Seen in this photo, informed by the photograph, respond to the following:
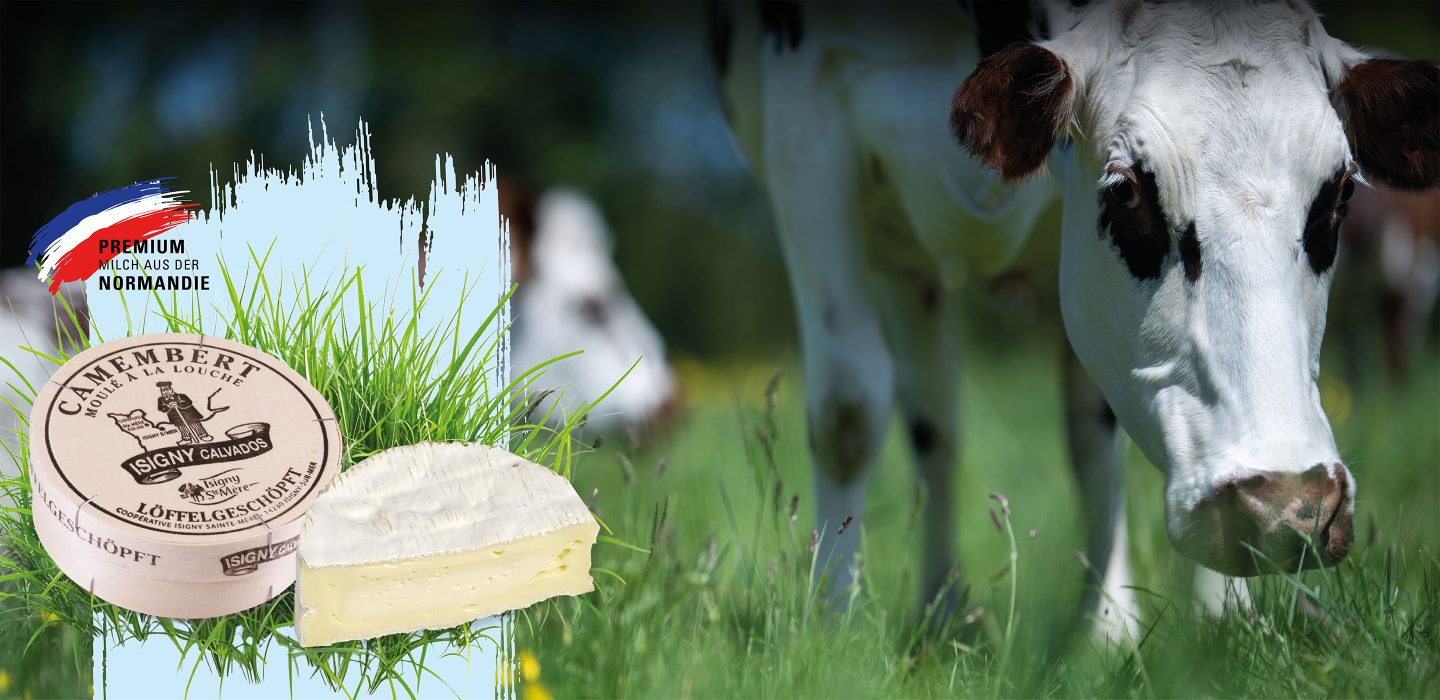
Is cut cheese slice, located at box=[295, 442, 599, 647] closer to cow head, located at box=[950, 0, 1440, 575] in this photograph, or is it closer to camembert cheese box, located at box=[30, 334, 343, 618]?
camembert cheese box, located at box=[30, 334, 343, 618]

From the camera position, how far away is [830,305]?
2.53 meters

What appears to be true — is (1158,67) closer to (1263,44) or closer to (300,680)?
(1263,44)

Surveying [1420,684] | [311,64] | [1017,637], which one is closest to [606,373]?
[311,64]

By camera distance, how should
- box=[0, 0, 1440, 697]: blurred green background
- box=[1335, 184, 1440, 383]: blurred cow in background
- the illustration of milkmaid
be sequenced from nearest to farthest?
the illustration of milkmaid, box=[0, 0, 1440, 697]: blurred green background, box=[1335, 184, 1440, 383]: blurred cow in background

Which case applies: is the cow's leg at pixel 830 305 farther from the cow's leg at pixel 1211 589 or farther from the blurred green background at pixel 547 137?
the cow's leg at pixel 1211 589

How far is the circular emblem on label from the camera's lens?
1684 millimetres

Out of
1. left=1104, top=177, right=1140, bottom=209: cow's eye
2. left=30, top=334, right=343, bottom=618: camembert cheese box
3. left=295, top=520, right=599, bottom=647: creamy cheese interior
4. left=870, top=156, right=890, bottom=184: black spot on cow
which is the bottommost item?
left=295, top=520, right=599, bottom=647: creamy cheese interior

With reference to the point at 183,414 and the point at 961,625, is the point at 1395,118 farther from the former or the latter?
the point at 183,414

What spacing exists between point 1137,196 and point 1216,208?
0.42 ft

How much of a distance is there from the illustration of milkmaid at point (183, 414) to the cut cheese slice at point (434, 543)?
225 mm

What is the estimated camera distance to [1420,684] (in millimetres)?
1786

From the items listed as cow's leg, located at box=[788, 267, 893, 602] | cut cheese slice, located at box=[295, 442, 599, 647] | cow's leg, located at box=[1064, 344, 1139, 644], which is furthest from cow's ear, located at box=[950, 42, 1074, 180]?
cow's leg, located at box=[1064, 344, 1139, 644]

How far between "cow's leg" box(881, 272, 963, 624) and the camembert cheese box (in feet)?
4.96

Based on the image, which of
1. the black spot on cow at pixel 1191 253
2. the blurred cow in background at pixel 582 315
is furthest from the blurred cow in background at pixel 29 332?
the blurred cow in background at pixel 582 315
